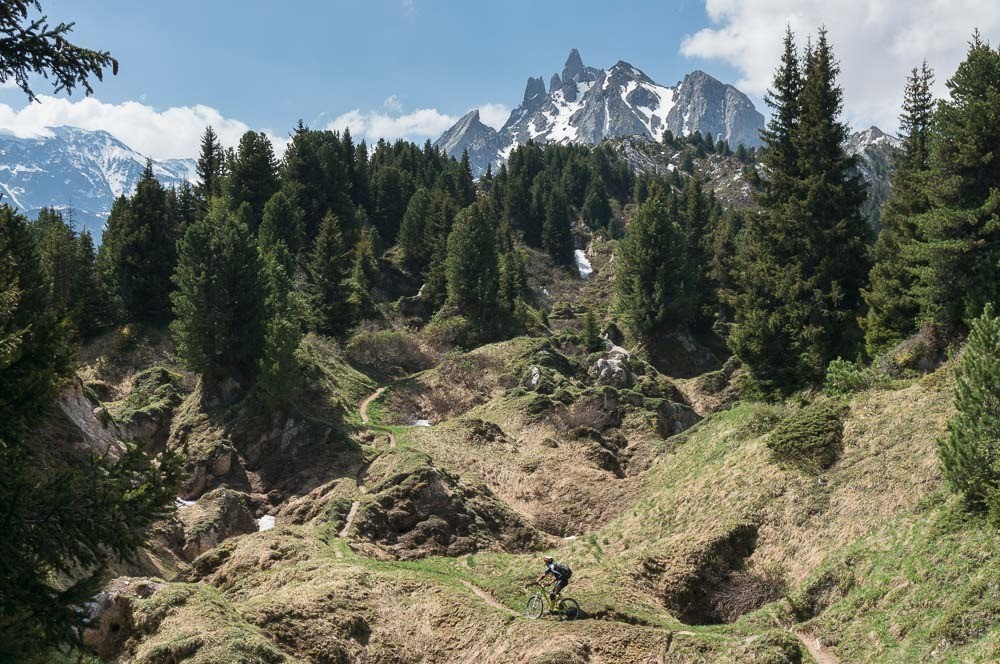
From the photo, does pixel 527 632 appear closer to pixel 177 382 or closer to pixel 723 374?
pixel 177 382

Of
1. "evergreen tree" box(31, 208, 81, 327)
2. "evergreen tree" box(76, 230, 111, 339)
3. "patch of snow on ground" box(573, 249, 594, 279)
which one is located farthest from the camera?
"patch of snow on ground" box(573, 249, 594, 279)

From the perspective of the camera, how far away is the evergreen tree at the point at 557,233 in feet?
326

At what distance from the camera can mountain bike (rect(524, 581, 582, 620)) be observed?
15.6 m

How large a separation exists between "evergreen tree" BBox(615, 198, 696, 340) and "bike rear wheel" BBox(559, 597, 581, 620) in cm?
4137

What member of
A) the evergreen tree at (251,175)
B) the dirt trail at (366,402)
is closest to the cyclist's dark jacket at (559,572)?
the dirt trail at (366,402)

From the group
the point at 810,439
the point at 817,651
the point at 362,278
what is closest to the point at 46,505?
the point at 817,651

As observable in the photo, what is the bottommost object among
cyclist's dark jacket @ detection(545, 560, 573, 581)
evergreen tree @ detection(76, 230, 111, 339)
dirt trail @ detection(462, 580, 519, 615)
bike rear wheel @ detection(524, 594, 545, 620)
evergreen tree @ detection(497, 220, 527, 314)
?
dirt trail @ detection(462, 580, 519, 615)

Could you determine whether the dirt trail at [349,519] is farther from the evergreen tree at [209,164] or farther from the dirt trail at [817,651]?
the evergreen tree at [209,164]

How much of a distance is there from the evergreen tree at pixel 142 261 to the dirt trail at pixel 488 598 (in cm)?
4261

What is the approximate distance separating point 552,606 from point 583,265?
90.8 meters

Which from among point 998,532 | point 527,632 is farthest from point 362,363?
point 998,532

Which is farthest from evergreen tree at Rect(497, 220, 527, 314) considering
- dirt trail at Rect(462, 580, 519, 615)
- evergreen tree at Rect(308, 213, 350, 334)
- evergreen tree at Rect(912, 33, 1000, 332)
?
dirt trail at Rect(462, 580, 519, 615)

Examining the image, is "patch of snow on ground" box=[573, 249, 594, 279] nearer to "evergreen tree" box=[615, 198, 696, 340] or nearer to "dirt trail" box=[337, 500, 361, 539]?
"evergreen tree" box=[615, 198, 696, 340]

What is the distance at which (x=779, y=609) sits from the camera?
17281 millimetres
